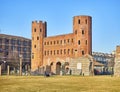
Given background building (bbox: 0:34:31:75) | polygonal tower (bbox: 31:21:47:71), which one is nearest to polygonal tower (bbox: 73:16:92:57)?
polygonal tower (bbox: 31:21:47:71)

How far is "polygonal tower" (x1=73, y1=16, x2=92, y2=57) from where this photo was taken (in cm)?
7550

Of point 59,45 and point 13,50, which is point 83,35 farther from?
point 13,50

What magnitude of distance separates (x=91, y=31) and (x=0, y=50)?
39743mm

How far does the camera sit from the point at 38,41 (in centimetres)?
8762

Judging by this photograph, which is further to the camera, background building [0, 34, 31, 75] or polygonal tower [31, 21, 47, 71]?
background building [0, 34, 31, 75]

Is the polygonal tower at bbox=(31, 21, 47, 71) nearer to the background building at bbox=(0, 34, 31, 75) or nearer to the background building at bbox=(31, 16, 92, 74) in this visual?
the background building at bbox=(31, 16, 92, 74)

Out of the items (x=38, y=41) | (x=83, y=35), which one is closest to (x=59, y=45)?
(x=38, y=41)

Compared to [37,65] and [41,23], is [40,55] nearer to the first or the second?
[37,65]

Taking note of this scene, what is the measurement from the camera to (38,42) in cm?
8762

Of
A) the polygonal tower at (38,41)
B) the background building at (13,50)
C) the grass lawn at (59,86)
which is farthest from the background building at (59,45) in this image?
the grass lawn at (59,86)

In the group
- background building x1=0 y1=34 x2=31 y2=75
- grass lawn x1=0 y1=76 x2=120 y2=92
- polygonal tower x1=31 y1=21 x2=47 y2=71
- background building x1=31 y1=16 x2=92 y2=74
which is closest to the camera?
grass lawn x1=0 y1=76 x2=120 y2=92

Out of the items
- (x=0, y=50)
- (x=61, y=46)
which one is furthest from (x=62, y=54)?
(x=0, y=50)

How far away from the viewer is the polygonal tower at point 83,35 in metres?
75.5

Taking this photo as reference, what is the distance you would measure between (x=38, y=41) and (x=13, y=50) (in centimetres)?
2389
